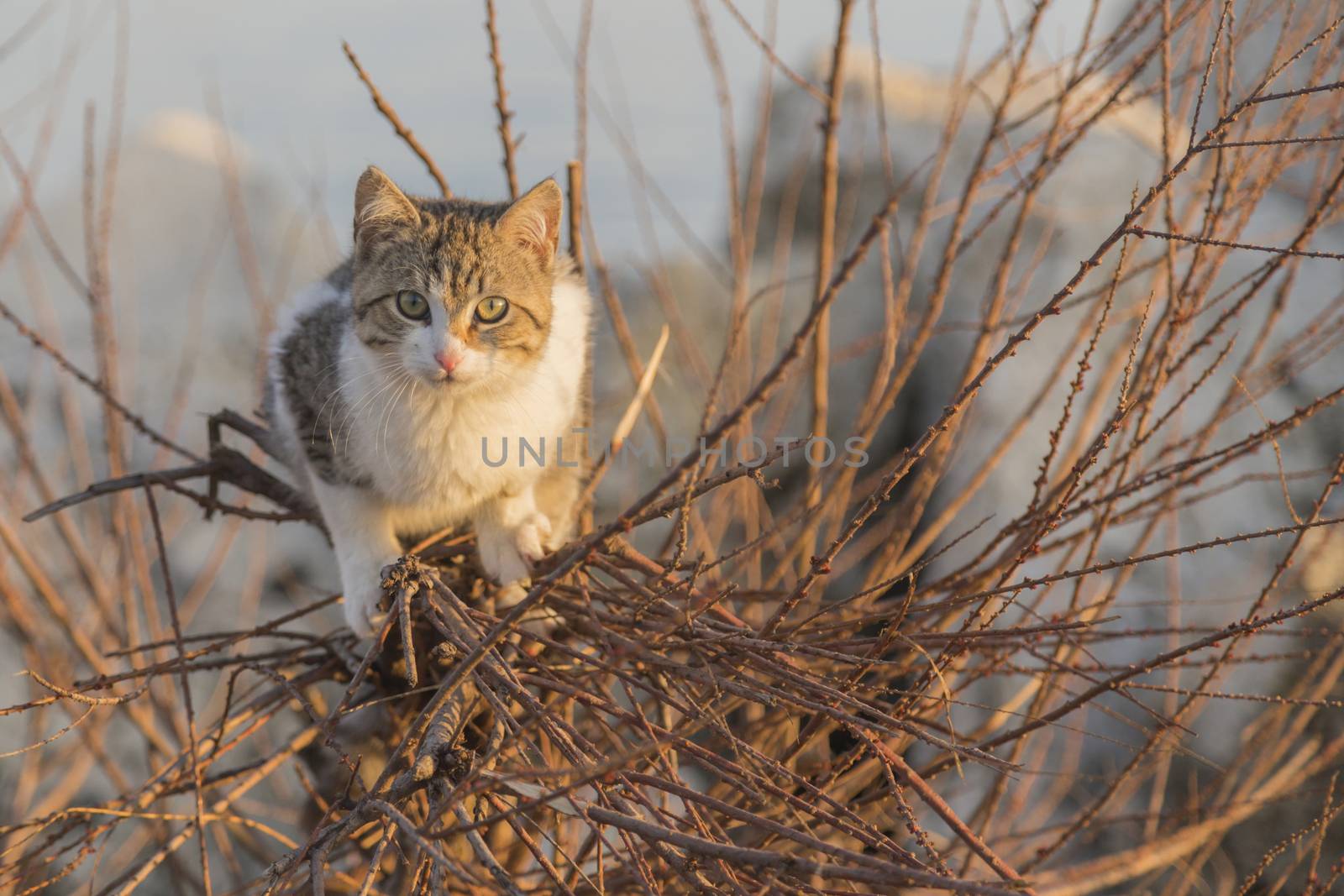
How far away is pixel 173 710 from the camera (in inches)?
81.2

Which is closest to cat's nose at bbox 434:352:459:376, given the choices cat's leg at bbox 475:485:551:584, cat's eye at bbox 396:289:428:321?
cat's eye at bbox 396:289:428:321

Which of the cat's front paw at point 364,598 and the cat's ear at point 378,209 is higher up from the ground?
the cat's ear at point 378,209

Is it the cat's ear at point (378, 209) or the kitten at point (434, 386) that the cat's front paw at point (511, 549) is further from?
the cat's ear at point (378, 209)

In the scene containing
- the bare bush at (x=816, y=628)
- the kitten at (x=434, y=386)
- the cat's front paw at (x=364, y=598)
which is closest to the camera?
the bare bush at (x=816, y=628)

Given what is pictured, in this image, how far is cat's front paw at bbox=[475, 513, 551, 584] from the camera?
1.66m

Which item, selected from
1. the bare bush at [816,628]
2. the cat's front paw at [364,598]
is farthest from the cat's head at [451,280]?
the cat's front paw at [364,598]

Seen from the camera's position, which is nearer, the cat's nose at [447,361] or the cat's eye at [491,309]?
the cat's nose at [447,361]

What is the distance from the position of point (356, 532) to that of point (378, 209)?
58 cm

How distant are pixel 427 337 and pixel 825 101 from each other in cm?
77

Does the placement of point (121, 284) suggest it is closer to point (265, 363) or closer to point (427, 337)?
point (265, 363)

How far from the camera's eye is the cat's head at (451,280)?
5.79 ft

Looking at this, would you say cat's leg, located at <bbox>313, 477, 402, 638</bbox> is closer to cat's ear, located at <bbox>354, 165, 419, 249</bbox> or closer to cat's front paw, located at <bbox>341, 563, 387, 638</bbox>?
cat's front paw, located at <bbox>341, 563, 387, 638</bbox>

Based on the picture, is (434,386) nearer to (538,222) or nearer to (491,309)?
(491,309)

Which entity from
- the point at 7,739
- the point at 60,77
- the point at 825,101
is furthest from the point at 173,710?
the point at 7,739
